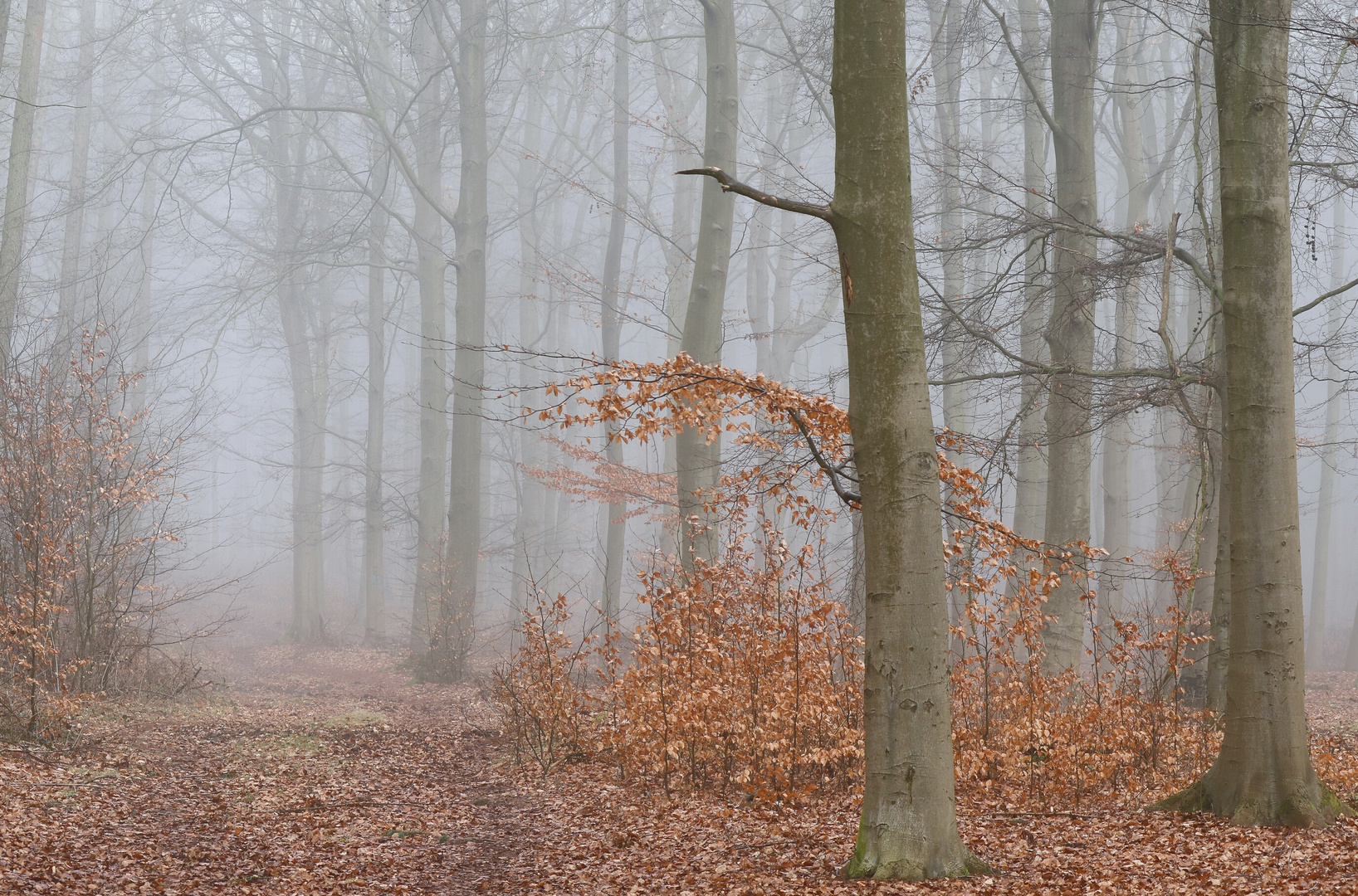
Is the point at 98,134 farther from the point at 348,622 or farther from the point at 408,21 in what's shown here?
the point at 348,622

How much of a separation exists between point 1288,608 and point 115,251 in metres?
27.2

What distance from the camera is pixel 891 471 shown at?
14.9 ft

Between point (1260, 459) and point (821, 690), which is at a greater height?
point (1260, 459)

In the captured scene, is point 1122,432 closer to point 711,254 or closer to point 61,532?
point 711,254

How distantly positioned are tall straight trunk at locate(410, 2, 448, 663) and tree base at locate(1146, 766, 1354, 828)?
488 inches

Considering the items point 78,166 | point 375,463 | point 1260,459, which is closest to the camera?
point 1260,459

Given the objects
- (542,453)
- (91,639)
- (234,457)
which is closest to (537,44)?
(542,453)

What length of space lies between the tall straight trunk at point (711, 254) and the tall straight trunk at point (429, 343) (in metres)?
6.24

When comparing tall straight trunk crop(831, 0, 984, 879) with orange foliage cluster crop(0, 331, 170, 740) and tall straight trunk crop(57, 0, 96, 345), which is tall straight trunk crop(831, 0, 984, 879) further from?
tall straight trunk crop(57, 0, 96, 345)

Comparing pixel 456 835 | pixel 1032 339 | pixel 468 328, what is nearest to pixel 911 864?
pixel 456 835

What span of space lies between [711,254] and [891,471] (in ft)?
23.3

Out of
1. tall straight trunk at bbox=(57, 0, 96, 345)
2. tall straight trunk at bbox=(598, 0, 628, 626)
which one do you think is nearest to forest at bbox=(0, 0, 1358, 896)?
tall straight trunk at bbox=(598, 0, 628, 626)

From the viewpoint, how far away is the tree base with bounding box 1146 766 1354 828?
486cm

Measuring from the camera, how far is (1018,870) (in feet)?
15.0
